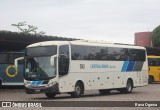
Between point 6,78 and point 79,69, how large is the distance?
1171cm

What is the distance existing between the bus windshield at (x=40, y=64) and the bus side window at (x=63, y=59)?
0.39m

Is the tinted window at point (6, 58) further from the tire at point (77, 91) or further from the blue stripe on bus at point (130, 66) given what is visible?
the tire at point (77, 91)

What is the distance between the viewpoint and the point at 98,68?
29.1m

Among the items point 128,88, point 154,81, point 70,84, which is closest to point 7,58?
point 128,88

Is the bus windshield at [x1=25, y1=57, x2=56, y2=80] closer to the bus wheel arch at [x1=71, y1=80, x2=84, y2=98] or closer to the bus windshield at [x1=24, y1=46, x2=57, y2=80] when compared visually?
the bus windshield at [x1=24, y1=46, x2=57, y2=80]

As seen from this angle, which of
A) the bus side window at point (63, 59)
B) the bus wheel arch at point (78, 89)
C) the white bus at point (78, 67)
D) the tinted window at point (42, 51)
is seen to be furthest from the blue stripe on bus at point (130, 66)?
the tinted window at point (42, 51)

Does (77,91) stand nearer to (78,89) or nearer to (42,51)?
(78,89)

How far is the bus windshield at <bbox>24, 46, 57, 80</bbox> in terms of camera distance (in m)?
25.5

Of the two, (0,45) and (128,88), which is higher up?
(0,45)

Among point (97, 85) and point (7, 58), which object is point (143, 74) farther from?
point (7, 58)

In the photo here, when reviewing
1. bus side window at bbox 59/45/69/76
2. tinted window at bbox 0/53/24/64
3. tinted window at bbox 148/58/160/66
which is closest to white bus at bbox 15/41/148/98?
bus side window at bbox 59/45/69/76

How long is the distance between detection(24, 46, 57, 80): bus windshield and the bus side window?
1.28 feet

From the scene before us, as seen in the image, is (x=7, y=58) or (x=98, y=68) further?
(x=7, y=58)

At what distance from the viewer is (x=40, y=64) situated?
25.7m
